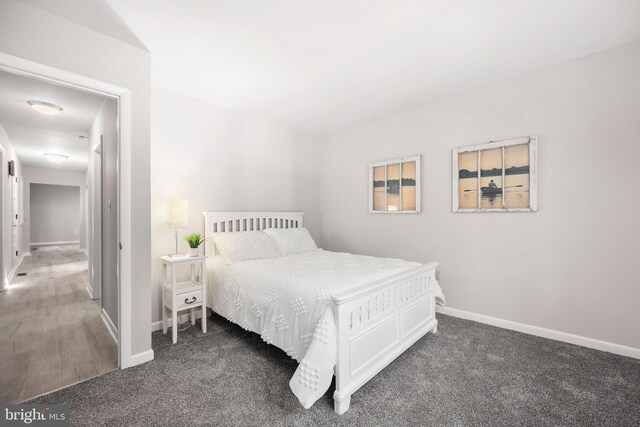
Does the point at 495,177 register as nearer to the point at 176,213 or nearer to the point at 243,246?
the point at 243,246

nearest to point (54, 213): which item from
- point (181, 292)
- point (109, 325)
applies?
point (109, 325)

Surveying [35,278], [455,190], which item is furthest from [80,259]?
[455,190]

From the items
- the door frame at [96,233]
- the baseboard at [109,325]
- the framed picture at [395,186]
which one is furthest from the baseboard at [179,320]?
the framed picture at [395,186]

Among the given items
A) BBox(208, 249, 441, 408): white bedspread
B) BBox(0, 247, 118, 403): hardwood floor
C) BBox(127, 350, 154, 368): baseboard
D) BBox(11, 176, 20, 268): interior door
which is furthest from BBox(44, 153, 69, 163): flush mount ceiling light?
BBox(127, 350, 154, 368): baseboard

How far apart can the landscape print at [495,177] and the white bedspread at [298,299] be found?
46.4 inches

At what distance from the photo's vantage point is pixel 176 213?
9.56ft

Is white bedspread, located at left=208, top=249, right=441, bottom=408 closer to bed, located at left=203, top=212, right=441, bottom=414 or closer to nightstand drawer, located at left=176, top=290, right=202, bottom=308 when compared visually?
bed, located at left=203, top=212, right=441, bottom=414

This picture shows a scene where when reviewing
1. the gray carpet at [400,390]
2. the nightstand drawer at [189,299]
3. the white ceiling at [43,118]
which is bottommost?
the gray carpet at [400,390]

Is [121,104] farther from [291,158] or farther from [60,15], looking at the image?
[291,158]

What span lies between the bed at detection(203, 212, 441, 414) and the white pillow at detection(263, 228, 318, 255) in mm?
298

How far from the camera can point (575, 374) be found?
216 cm

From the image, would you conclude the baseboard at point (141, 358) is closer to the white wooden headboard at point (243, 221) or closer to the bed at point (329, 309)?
the bed at point (329, 309)

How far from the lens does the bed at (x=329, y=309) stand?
5.75ft

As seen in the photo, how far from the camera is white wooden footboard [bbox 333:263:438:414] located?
1.78 m
